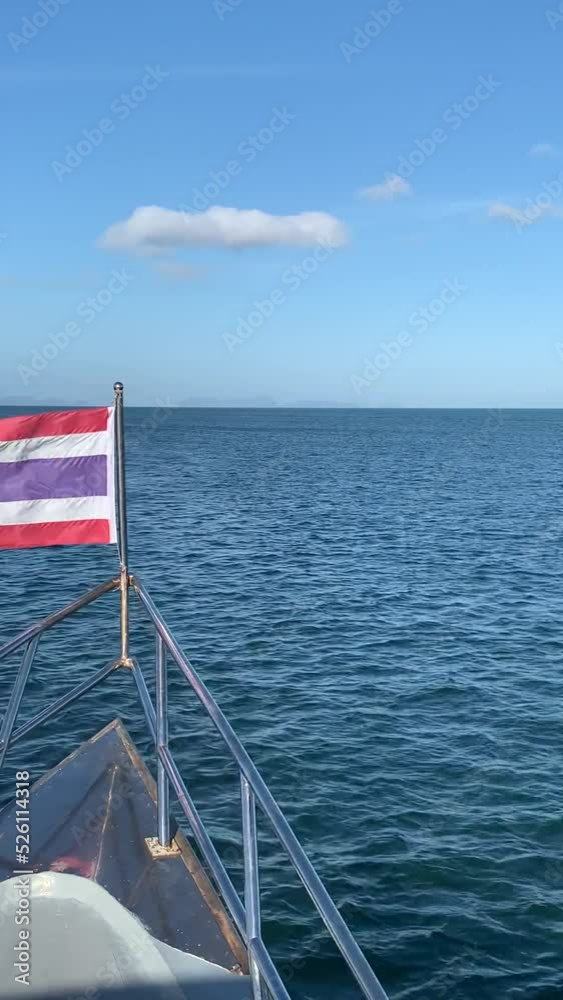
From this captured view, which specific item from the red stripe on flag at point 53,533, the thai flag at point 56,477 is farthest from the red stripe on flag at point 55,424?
the red stripe on flag at point 53,533

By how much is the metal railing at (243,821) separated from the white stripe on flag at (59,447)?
35.8 inches

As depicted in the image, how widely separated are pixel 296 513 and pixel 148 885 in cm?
4058

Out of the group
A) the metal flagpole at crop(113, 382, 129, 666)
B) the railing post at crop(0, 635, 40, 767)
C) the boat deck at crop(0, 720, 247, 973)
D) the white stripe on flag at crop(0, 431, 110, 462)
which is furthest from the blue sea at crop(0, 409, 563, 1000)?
the white stripe on flag at crop(0, 431, 110, 462)

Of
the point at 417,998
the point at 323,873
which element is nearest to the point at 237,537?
the point at 323,873

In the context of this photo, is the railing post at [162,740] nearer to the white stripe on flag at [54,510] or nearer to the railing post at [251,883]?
the railing post at [251,883]

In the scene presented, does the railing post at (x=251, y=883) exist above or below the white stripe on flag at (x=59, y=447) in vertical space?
below

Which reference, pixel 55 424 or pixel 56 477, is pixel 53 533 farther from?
pixel 55 424

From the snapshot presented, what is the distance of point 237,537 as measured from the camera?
37.1 metres

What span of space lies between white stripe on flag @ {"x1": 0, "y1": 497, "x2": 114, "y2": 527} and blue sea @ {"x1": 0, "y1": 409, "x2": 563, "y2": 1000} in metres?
6.05

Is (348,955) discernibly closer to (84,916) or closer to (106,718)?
(84,916)

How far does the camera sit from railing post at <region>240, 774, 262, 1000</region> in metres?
3.32

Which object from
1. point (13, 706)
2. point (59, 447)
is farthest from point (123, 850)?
point (59, 447)

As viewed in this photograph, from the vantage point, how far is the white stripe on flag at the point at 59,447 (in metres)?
5.70

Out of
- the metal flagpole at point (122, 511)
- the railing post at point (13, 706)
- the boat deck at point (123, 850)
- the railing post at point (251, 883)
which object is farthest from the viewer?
the metal flagpole at point (122, 511)
